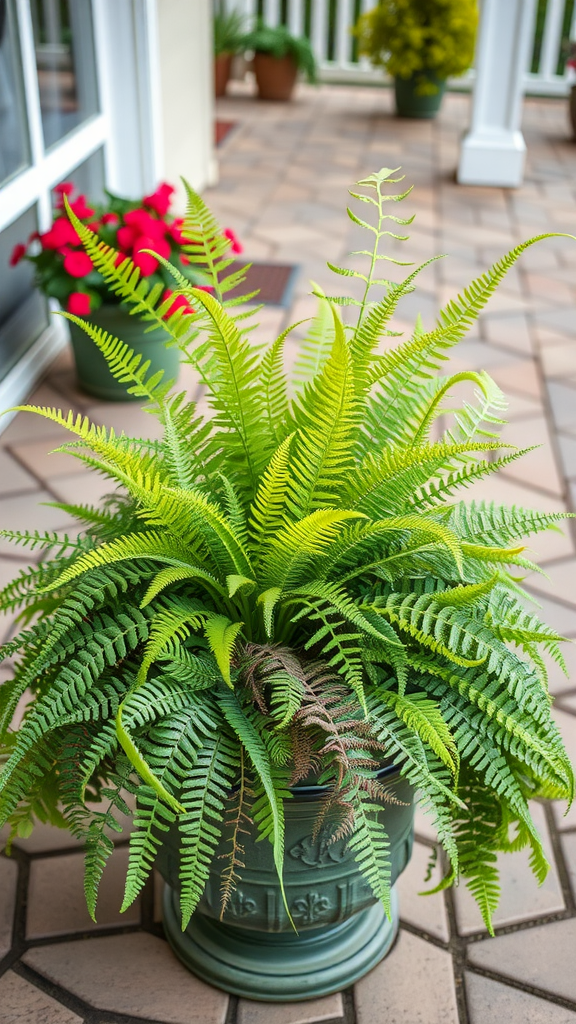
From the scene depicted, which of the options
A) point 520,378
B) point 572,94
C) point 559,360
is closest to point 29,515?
point 520,378

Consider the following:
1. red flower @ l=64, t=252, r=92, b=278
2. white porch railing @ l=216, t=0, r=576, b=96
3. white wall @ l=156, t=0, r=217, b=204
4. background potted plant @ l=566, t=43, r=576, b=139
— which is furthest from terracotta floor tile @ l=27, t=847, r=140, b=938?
white porch railing @ l=216, t=0, r=576, b=96

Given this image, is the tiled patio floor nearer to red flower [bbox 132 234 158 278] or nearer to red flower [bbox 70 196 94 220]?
red flower [bbox 132 234 158 278]

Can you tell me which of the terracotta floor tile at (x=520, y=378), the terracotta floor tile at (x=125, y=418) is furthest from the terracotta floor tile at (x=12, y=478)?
the terracotta floor tile at (x=520, y=378)

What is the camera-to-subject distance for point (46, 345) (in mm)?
3160

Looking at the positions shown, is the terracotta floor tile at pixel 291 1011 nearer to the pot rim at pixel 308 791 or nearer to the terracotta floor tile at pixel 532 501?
the pot rim at pixel 308 791

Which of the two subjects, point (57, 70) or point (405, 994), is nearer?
point (405, 994)

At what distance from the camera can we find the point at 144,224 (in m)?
2.72

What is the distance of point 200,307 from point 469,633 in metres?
0.52

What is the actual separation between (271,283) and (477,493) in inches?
59.3

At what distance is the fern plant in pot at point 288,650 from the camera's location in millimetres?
1052

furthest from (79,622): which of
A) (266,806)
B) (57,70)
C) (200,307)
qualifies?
(57,70)

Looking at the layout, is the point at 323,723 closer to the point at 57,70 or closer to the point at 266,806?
the point at 266,806

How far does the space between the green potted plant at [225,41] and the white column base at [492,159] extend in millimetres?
2226

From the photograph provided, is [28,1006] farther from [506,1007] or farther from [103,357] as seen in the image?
[103,357]
